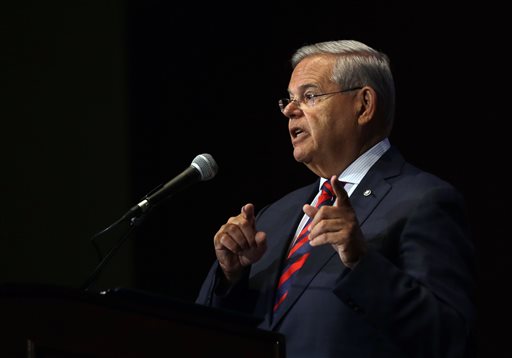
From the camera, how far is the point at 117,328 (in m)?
1.57

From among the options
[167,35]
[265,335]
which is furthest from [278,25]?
[265,335]

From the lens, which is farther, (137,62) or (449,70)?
(137,62)

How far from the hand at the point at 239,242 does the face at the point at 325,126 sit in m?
0.37

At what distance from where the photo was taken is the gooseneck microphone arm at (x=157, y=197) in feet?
6.64

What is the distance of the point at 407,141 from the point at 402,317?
142cm

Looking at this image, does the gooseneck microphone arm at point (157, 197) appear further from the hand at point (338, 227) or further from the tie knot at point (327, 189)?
the tie knot at point (327, 189)

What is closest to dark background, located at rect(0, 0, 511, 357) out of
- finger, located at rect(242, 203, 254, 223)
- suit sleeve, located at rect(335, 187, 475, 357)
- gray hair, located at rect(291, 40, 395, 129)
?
gray hair, located at rect(291, 40, 395, 129)

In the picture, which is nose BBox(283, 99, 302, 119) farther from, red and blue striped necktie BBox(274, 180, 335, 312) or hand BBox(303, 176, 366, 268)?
hand BBox(303, 176, 366, 268)

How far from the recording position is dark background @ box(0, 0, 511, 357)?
352 cm

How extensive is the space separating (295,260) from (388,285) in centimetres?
48

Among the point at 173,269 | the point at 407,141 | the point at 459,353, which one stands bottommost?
the point at 173,269

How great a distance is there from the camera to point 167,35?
3824mm

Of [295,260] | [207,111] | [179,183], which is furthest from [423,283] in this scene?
[207,111]

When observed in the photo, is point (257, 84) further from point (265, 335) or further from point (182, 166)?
point (265, 335)
